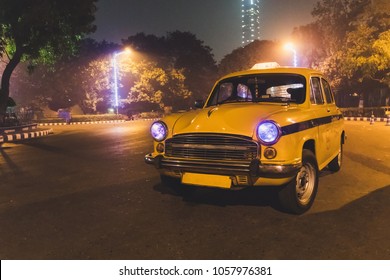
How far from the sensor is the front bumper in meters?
4.71

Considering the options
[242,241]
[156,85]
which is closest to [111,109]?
[156,85]

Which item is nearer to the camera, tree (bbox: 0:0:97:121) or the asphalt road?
the asphalt road

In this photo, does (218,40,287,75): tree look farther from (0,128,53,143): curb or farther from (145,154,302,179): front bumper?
(145,154,302,179): front bumper

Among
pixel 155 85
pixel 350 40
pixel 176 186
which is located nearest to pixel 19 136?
pixel 176 186

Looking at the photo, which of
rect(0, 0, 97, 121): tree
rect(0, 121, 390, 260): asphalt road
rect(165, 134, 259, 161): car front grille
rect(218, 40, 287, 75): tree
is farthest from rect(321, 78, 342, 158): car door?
rect(218, 40, 287, 75): tree

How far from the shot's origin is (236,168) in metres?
4.79

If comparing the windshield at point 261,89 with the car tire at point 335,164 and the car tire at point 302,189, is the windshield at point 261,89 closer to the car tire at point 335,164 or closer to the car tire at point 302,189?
the car tire at point 302,189

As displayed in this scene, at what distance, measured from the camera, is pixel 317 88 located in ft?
21.0

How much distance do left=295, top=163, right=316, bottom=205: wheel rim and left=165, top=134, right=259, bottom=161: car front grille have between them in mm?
972

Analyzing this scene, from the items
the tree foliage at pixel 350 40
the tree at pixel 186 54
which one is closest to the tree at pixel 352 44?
the tree foliage at pixel 350 40

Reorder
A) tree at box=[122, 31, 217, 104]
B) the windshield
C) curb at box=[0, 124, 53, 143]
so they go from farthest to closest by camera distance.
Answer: tree at box=[122, 31, 217, 104] < curb at box=[0, 124, 53, 143] < the windshield

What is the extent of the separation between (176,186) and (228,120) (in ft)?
5.19

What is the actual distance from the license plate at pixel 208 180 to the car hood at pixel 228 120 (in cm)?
57

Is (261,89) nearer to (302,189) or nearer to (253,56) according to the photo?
(302,189)
